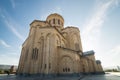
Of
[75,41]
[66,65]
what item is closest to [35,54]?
[66,65]

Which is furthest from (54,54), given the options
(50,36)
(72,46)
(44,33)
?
(72,46)

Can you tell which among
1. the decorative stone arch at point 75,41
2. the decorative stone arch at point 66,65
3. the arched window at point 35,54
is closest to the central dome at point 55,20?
the decorative stone arch at point 75,41

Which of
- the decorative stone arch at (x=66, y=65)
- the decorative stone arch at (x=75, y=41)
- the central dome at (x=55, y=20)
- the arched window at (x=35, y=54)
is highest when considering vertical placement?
the central dome at (x=55, y=20)

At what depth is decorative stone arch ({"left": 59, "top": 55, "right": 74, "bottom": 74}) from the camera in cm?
1645

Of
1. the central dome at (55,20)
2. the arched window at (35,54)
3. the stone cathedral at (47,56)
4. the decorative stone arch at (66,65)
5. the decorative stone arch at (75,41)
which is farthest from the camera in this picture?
the central dome at (55,20)

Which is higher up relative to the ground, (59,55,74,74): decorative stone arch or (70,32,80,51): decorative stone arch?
(70,32,80,51): decorative stone arch

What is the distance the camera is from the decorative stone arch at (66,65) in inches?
648

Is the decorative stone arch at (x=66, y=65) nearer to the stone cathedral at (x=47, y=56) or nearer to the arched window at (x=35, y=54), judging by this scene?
the stone cathedral at (x=47, y=56)

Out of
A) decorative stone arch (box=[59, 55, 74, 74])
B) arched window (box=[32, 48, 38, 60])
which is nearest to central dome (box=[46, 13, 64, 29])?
arched window (box=[32, 48, 38, 60])

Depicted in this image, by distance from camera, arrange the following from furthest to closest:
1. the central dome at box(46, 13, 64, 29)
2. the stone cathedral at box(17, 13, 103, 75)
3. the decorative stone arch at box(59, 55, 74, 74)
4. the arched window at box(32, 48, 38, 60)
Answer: the central dome at box(46, 13, 64, 29) → the arched window at box(32, 48, 38, 60) → the decorative stone arch at box(59, 55, 74, 74) → the stone cathedral at box(17, 13, 103, 75)

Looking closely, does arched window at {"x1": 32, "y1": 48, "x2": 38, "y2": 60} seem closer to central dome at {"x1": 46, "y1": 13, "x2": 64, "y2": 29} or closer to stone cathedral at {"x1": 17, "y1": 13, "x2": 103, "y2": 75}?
stone cathedral at {"x1": 17, "y1": 13, "x2": 103, "y2": 75}

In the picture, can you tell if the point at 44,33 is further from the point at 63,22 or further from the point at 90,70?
the point at 90,70

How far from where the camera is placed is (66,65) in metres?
16.9

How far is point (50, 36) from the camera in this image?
59.8 ft
